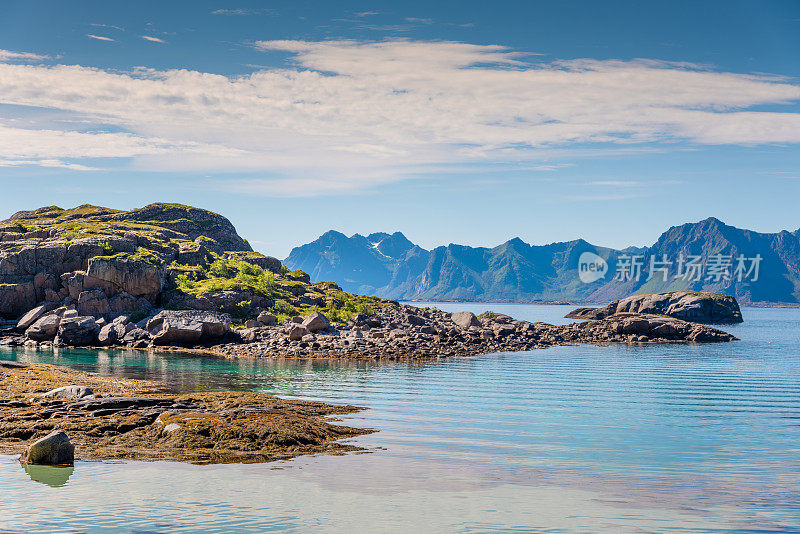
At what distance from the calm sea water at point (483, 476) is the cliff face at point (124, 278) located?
186ft

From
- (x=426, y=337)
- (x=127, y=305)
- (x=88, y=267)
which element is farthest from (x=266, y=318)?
(x=88, y=267)

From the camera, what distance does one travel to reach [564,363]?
75562 mm

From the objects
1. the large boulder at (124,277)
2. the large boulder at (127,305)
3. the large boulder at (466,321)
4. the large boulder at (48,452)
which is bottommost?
the large boulder at (48,452)

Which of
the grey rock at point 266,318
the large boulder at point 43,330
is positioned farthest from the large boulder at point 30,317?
the grey rock at point 266,318

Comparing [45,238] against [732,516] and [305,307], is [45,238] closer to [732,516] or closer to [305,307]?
[305,307]

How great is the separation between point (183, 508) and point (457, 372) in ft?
151

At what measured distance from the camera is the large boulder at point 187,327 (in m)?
87.1

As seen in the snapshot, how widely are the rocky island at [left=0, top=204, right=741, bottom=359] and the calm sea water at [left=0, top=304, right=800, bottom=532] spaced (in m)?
38.2

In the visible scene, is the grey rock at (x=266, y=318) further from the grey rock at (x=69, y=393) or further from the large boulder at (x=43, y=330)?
the grey rock at (x=69, y=393)

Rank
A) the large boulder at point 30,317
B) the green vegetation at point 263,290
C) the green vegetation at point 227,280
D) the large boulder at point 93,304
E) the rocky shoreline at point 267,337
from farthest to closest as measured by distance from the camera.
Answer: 1. the green vegetation at point 227,280
2. the green vegetation at point 263,290
3. the large boulder at point 93,304
4. the large boulder at point 30,317
5. the rocky shoreline at point 267,337

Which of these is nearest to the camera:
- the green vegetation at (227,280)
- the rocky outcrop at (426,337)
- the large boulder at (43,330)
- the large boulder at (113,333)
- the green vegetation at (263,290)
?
the rocky outcrop at (426,337)

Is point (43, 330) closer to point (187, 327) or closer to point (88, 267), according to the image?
point (88, 267)

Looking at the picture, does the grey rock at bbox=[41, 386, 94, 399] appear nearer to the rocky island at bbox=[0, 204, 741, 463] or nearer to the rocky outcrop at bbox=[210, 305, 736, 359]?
the rocky island at bbox=[0, 204, 741, 463]

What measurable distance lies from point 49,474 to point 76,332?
71.7 metres
